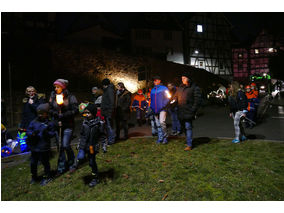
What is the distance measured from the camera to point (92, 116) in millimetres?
4051

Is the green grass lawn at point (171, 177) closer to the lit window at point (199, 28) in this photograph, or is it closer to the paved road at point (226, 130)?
the paved road at point (226, 130)

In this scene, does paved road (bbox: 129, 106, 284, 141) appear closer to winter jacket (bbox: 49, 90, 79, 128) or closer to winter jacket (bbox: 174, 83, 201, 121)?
winter jacket (bbox: 174, 83, 201, 121)

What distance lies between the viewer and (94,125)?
3988mm

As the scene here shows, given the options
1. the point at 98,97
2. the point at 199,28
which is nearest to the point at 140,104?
the point at 98,97

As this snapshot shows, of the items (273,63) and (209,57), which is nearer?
(273,63)

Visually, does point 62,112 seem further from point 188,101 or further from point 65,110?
point 188,101

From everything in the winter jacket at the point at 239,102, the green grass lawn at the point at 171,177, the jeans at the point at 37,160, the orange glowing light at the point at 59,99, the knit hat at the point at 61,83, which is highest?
the knit hat at the point at 61,83

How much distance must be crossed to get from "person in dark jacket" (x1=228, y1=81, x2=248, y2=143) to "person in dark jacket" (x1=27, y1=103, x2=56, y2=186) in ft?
17.3

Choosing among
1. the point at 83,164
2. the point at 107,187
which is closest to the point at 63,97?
the point at 83,164

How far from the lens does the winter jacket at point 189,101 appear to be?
5812 millimetres

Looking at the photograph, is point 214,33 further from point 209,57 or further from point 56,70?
point 56,70

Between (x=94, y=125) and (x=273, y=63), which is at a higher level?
(x=273, y=63)

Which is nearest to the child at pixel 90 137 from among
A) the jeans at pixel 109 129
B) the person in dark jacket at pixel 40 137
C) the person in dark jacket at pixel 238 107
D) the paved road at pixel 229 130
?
the person in dark jacket at pixel 40 137

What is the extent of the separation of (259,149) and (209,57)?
118 feet
